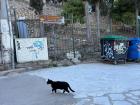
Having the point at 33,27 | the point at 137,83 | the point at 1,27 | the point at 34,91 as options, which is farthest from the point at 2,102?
the point at 33,27

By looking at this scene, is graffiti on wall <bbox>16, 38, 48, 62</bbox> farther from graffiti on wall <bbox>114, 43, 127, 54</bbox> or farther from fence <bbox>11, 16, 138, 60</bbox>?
graffiti on wall <bbox>114, 43, 127, 54</bbox>

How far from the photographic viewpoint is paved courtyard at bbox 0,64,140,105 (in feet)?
33.0

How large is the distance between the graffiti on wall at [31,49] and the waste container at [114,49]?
286cm

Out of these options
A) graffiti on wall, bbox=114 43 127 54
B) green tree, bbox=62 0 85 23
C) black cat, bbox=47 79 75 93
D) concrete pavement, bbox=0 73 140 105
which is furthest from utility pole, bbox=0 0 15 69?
green tree, bbox=62 0 85 23

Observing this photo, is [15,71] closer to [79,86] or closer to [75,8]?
[79,86]

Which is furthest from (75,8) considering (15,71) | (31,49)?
(15,71)

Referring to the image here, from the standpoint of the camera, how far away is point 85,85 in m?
12.1

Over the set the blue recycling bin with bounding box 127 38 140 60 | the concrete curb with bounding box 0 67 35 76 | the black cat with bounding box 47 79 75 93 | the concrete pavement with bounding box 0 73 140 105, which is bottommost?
the concrete pavement with bounding box 0 73 140 105

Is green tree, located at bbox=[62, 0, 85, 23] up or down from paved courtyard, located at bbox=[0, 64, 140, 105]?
up

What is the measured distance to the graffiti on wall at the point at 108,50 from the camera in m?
18.2

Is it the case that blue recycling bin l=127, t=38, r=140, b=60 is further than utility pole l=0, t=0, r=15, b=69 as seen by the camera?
Yes

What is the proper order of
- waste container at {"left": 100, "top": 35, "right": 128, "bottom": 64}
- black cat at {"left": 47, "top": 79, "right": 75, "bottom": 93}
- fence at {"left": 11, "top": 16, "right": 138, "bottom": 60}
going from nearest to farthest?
black cat at {"left": 47, "top": 79, "right": 75, "bottom": 93} → fence at {"left": 11, "top": 16, "right": 138, "bottom": 60} → waste container at {"left": 100, "top": 35, "right": 128, "bottom": 64}

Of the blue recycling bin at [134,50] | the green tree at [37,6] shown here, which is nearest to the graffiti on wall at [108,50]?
the blue recycling bin at [134,50]

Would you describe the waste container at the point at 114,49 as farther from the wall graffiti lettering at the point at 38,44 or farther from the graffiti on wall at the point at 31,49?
the wall graffiti lettering at the point at 38,44
